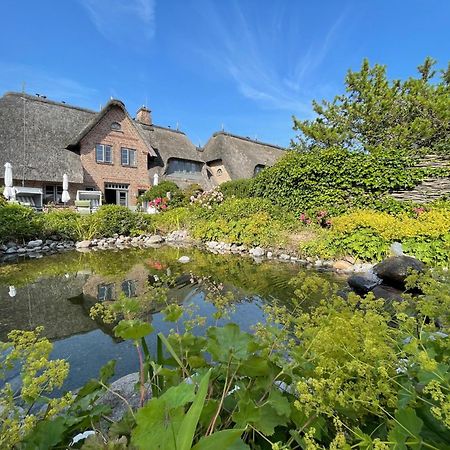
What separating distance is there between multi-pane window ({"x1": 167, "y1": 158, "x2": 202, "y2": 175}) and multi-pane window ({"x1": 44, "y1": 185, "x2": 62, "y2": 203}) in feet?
29.9

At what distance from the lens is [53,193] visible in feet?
66.4

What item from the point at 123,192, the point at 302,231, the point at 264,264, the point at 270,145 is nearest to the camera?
the point at 264,264

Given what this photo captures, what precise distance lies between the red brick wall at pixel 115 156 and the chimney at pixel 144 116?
4.56 meters

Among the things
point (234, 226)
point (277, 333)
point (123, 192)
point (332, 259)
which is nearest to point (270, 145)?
point (123, 192)

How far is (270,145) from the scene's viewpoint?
3716 centimetres

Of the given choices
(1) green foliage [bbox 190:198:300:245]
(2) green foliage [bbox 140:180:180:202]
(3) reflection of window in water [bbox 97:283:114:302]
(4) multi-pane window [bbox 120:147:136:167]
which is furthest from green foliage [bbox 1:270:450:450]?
(4) multi-pane window [bbox 120:147:136:167]

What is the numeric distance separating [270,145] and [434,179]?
94.9 ft

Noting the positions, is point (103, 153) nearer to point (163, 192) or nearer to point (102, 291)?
point (163, 192)

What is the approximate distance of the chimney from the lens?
28172mm

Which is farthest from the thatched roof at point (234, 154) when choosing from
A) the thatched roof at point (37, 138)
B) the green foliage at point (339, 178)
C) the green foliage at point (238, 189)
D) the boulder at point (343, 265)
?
the boulder at point (343, 265)

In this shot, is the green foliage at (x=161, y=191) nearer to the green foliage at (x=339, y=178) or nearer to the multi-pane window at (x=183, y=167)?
the multi-pane window at (x=183, y=167)

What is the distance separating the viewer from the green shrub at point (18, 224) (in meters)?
9.94

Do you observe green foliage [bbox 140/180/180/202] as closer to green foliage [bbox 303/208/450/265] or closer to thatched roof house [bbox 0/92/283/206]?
thatched roof house [bbox 0/92/283/206]

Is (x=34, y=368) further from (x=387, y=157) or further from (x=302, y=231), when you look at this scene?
(x=387, y=157)
